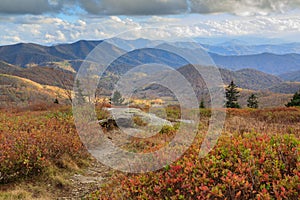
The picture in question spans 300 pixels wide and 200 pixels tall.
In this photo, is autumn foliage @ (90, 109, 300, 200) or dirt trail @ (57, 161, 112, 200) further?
dirt trail @ (57, 161, 112, 200)

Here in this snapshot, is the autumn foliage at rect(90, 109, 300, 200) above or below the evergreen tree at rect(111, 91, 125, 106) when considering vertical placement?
above

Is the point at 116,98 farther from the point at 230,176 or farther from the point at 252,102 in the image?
the point at 252,102

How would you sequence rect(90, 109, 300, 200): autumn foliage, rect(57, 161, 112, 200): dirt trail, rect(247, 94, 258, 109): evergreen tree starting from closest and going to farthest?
1. rect(90, 109, 300, 200): autumn foliage
2. rect(57, 161, 112, 200): dirt trail
3. rect(247, 94, 258, 109): evergreen tree

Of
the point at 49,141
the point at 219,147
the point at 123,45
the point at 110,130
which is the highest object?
the point at 123,45

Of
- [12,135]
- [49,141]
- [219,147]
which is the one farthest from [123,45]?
[219,147]

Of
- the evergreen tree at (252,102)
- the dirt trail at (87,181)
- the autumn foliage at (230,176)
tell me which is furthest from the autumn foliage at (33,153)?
the evergreen tree at (252,102)

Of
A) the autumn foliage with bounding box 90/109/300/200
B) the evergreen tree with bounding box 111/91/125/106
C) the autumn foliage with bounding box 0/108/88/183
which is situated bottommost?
the evergreen tree with bounding box 111/91/125/106

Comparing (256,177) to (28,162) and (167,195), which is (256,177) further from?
(28,162)

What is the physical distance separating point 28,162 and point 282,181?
6199mm

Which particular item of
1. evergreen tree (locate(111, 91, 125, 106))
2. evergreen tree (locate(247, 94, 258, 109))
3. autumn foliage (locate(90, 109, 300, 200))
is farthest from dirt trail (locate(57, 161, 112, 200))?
evergreen tree (locate(247, 94, 258, 109))

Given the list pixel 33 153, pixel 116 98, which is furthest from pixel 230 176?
pixel 116 98

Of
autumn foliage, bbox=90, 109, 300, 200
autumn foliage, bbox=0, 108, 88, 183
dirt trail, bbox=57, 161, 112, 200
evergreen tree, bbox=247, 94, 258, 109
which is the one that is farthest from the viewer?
evergreen tree, bbox=247, 94, 258, 109

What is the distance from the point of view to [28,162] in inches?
297

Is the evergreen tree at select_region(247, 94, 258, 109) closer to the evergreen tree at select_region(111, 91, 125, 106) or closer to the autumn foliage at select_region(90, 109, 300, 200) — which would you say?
the evergreen tree at select_region(111, 91, 125, 106)
